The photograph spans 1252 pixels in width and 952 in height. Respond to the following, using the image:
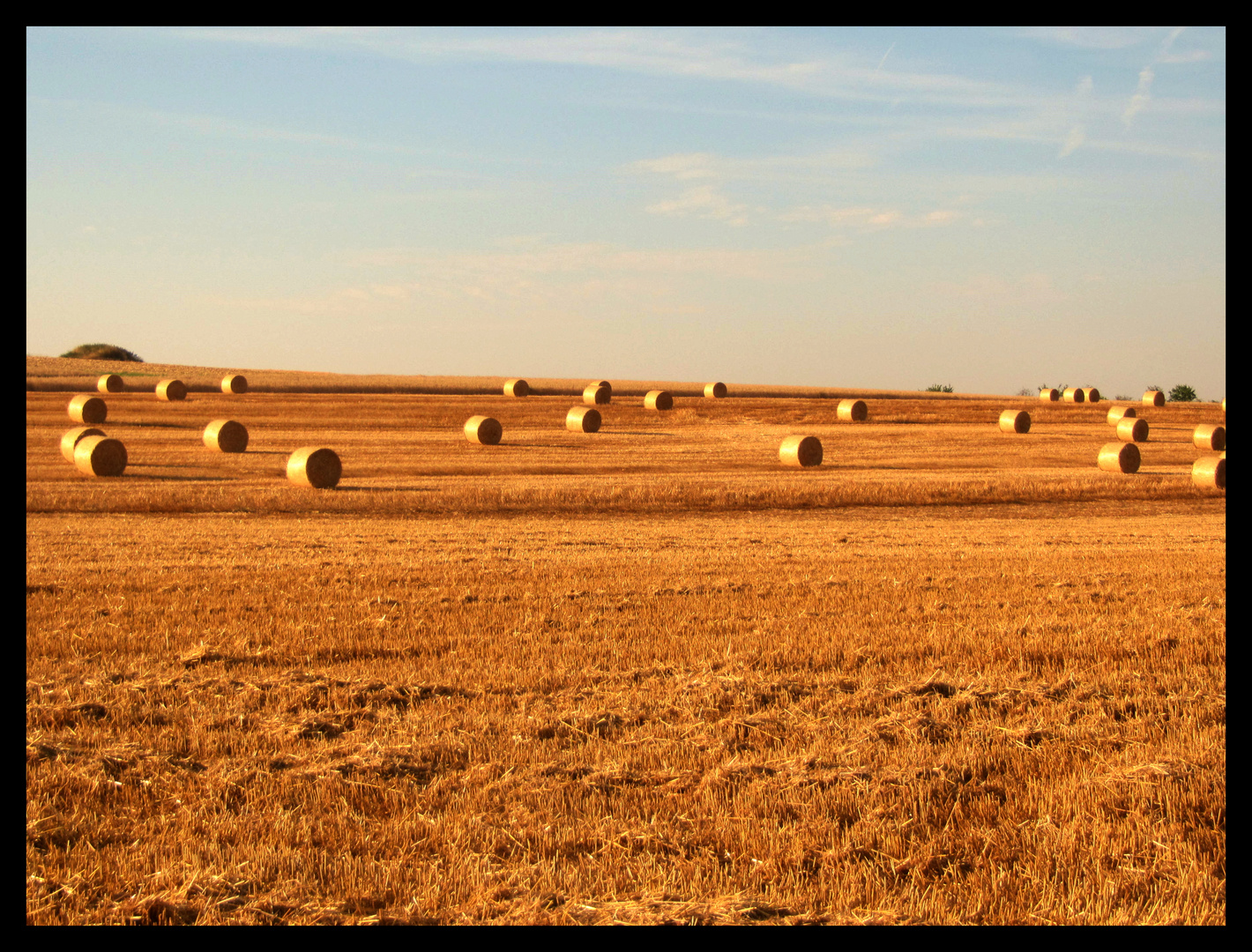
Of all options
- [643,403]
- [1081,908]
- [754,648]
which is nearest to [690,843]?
[1081,908]

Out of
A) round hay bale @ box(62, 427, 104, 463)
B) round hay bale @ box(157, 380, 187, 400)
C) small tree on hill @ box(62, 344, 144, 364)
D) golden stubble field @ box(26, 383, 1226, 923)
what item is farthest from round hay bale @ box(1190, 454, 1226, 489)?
small tree on hill @ box(62, 344, 144, 364)

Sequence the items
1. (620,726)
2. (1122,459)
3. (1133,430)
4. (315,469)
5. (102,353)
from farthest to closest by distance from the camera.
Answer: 1. (102,353)
2. (1133,430)
3. (1122,459)
4. (315,469)
5. (620,726)

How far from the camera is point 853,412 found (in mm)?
46656

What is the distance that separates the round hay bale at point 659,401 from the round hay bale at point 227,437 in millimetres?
19764

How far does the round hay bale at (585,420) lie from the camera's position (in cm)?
4006

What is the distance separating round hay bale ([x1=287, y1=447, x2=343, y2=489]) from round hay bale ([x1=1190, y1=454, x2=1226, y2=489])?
2186cm

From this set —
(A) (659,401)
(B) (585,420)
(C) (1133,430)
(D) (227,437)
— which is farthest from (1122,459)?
(D) (227,437)

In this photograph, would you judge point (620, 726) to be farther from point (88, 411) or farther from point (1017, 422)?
point (1017, 422)

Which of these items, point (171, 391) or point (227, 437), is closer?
point (227, 437)

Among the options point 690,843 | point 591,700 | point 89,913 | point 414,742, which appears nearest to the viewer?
point 89,913

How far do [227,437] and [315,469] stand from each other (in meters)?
8.81

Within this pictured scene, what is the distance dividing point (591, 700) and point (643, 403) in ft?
136

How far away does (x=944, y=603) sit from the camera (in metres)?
12.1
